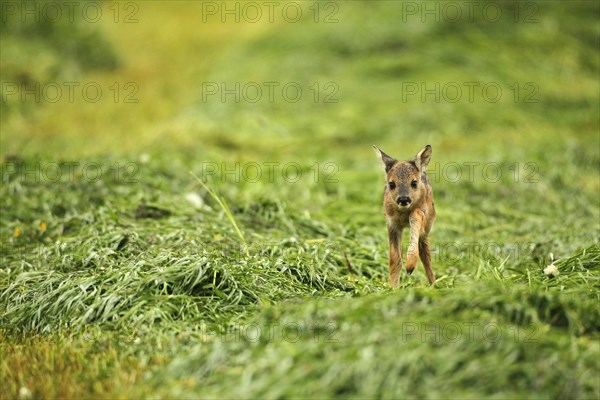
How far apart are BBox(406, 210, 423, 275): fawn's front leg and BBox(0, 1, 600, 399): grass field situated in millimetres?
202

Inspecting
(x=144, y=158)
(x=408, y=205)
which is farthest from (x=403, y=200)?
(x=144, y=158)

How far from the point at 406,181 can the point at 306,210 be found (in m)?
2.62

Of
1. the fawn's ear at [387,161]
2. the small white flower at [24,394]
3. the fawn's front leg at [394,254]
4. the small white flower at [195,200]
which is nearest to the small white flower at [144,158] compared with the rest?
the small white flower at [195,200]

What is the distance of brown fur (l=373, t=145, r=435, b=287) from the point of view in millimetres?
4949

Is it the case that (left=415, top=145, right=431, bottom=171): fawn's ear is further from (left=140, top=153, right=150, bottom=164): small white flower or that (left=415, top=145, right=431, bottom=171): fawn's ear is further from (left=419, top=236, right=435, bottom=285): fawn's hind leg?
(left=140, top=153, right=150, bottom=164): small white flower

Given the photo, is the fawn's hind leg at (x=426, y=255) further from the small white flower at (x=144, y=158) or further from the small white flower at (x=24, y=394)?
the small white flower at (x=144, y=158)

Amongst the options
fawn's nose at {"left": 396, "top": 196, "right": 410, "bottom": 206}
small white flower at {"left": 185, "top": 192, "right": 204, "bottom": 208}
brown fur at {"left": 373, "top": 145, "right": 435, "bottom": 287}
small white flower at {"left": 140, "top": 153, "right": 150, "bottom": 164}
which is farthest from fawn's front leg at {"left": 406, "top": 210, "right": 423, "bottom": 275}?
small white flower at {"left": 140, "top": 153, "right": 150, "bottom": 164}

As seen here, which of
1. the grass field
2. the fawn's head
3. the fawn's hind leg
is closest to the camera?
the grass field

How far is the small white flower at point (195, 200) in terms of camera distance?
7.34 metres

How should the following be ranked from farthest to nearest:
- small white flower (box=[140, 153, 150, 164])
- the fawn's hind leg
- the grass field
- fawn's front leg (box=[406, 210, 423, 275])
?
small white flower (box=[140, 153, 150, 164])
the fawn's hind leg
fawn's front leg (box=[406, 210, 423, 275])
the grass field

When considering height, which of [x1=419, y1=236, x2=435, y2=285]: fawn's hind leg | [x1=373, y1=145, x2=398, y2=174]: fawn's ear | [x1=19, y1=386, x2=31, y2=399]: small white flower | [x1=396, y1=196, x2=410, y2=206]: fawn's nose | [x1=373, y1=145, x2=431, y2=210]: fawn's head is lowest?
[x1=19, y1=386, x2=31, y2=399]: small white flower

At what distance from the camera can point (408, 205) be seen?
16.1 ft

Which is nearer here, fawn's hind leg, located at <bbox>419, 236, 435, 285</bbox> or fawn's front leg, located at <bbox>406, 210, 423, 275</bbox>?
fawn's front leg, located at <bbox>406, 210, 423, 275</bbox>

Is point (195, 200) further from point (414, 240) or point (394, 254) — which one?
point (414, 240)
